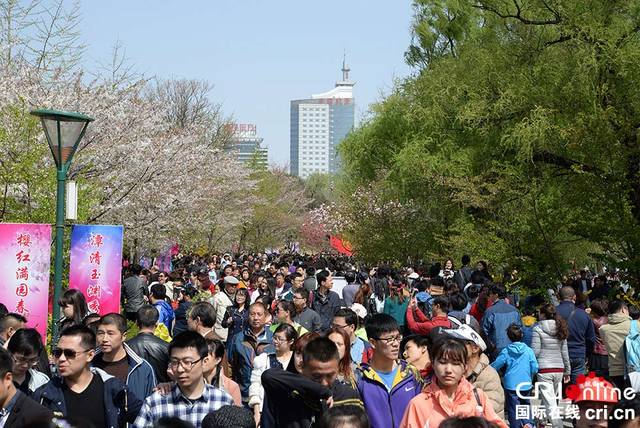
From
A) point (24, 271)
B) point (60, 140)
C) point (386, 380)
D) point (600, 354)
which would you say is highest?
point (60, 140)

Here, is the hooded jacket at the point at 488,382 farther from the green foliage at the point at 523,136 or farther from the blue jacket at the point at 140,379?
the green foliage at the point at 523,136

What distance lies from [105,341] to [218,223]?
40031mm

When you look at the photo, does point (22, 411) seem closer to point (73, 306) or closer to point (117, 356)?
point (117, 356)

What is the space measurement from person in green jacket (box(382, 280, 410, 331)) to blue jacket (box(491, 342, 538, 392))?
5001 millimetres

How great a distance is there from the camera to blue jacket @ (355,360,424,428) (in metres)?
6.02

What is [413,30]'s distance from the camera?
38438mm

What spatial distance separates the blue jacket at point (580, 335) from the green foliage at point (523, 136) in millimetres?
5312

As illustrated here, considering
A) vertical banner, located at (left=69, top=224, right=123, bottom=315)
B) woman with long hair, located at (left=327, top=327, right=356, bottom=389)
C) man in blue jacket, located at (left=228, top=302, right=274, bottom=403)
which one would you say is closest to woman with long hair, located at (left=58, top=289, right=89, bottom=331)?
man in blue jacket, located at (left=228, top=302, right=274, bottom=403)

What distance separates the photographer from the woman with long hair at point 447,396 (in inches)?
219

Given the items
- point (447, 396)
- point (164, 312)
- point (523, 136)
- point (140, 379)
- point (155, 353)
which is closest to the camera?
point (447, 396)

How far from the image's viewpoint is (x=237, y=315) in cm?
1094

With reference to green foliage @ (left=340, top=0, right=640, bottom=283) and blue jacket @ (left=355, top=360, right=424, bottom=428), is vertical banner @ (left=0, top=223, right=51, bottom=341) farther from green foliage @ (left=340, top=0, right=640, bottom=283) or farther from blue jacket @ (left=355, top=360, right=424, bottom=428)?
green foliage @ (left=340, top=0, right=640, bottom=283)

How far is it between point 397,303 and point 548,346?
452 cm

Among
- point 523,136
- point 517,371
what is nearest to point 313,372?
point 517,371
